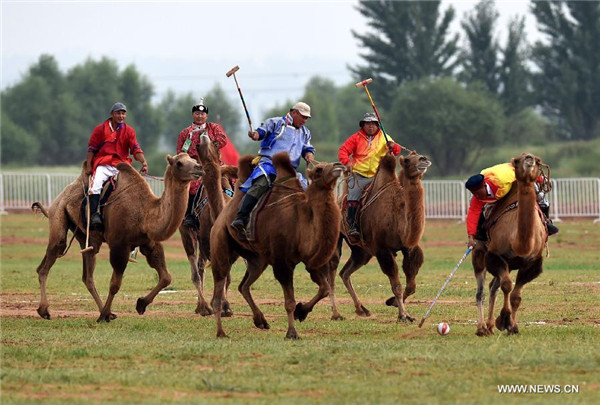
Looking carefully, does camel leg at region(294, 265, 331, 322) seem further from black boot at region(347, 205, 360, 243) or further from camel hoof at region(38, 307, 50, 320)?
camel hoof at region(38, 307, 50, 320)

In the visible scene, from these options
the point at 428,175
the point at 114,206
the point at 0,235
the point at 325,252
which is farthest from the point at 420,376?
the point at 428,175

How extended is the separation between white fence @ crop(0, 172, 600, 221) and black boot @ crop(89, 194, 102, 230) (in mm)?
26705

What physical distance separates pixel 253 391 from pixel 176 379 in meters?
0.81

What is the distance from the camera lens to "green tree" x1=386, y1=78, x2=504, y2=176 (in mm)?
73312

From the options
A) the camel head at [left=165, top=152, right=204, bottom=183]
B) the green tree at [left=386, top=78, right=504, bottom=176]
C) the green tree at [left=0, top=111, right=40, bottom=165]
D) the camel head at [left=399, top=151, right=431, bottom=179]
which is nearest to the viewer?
the camel head at [left=399, top=151, right=431, bottom=179]

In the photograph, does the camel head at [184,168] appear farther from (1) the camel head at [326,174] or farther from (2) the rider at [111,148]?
(1) the camel head at [326,174]

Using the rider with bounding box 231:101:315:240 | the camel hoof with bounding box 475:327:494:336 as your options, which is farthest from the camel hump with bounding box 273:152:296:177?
the camel hoof with bounding box 475:327:494:336

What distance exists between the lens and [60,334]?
48.5ft

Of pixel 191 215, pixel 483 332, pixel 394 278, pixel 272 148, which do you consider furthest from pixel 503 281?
pixel 191 215

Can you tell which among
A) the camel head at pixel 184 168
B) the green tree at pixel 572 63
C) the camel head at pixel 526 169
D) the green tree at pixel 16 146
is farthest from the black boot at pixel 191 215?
the green tree at pixel 16 146

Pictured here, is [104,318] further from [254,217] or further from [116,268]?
[254,217]

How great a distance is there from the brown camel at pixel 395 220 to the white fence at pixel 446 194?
25.7 metres

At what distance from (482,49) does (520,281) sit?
6995 cm

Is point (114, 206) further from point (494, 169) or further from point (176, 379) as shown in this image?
point (176, 379)
